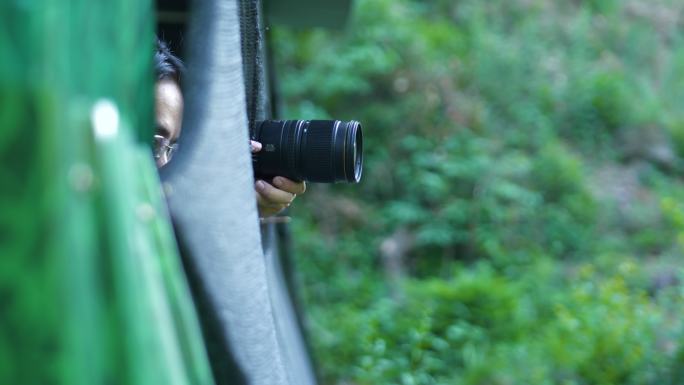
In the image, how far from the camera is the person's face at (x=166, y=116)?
185 centimetres

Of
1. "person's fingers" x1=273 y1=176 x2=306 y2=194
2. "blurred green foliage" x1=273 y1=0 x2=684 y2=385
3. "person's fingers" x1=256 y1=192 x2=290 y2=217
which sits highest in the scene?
"person's fingers" x1=273 y1=176 x2=306 y2=194

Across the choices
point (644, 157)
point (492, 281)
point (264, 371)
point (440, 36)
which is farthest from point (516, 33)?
point (264, 371)

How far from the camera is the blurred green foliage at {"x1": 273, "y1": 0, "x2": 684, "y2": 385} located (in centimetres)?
422

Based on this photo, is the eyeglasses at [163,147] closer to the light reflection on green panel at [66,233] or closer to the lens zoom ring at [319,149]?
the lens zoom ring at [319,149]

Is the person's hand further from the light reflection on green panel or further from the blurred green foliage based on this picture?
the blurred green foliage

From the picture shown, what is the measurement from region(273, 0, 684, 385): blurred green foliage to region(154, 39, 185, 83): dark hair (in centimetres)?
219

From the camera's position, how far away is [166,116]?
1.91 m

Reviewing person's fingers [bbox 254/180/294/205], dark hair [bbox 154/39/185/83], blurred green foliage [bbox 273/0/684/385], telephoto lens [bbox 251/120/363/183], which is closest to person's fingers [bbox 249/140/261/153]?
telephoto lens [bbox 251/120/363/183]

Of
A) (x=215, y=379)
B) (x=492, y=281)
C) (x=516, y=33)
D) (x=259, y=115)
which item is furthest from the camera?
(x=516, y=33)

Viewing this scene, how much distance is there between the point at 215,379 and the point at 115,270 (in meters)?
0.46

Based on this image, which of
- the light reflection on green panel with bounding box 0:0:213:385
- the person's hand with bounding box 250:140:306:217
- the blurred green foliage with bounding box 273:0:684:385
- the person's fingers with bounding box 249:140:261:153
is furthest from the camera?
the blurred green foliage with bounding box 273:0:684:385

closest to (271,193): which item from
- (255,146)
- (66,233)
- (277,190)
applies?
(277,190)

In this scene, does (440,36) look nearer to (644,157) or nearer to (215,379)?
(644,157)

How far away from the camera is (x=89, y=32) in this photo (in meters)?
1.12
